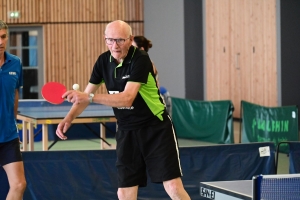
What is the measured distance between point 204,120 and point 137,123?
25.7ft

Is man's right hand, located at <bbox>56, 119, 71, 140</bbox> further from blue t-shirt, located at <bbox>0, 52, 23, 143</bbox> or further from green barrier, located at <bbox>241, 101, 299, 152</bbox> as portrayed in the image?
green barrier, located at <bbox>241, 101, 299, 152</bbox>

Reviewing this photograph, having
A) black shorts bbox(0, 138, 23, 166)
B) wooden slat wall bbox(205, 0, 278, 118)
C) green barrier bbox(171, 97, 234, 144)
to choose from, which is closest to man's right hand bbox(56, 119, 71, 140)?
black shorts bbox(0, 138, 23, 166)

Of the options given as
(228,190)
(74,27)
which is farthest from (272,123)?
(74,27)

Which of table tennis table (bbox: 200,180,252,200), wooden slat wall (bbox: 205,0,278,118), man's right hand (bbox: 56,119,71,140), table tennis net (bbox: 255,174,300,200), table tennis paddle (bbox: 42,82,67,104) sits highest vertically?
wooden slat wall (bbox: 205,0,278,118)

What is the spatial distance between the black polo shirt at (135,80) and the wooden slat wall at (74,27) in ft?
40.2

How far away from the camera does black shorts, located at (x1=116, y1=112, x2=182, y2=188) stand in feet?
13.8

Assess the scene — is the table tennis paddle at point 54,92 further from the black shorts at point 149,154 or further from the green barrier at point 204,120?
the green barrier at point 204,120

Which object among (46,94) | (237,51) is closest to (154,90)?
(46,94)

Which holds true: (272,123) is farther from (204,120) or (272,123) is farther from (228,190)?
(228,190)

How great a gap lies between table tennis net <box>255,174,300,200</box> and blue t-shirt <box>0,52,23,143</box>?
7.10 feet

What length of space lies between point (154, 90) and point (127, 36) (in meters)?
0.43

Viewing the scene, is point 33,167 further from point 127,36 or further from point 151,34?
point 151,34

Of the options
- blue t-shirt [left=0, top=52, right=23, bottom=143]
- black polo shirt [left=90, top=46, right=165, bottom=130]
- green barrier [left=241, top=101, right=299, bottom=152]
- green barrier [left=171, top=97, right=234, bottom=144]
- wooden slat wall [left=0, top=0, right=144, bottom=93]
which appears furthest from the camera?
wooden slat wall [left=0, top=0, right=144, bottom=93]

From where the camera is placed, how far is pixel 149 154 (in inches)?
167
